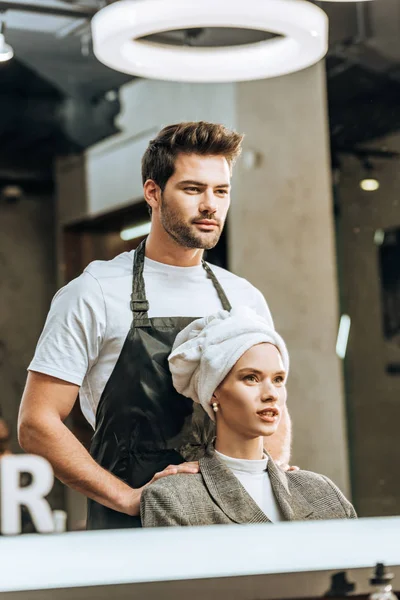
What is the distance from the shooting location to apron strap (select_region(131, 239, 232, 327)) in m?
3.06

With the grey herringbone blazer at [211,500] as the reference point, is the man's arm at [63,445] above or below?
above

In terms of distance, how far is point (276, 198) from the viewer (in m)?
3.51

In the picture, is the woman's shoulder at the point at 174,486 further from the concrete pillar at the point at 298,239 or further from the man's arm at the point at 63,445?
the concrete pillar at the point at 298,239

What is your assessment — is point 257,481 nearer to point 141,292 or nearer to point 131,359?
point 131,359

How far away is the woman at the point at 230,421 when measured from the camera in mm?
2969

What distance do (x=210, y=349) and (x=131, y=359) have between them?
248 millimetres

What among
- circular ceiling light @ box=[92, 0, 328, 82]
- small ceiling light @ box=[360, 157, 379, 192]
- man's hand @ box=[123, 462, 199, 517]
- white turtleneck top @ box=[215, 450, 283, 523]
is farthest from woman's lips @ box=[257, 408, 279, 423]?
circular ceiling light @ box=[92, 0, 328, 82]

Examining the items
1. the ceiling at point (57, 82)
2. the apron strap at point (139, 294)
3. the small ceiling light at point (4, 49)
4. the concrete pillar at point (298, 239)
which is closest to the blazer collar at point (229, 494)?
the concrete pillar at point (298, 239)

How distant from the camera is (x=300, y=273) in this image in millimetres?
3498

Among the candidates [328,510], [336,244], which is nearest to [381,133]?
[336,244]

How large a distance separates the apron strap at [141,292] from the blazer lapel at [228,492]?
475 mm

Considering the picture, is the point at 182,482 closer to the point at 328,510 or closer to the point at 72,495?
the point at 72,495

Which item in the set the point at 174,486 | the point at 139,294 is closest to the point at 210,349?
the point at 139,294

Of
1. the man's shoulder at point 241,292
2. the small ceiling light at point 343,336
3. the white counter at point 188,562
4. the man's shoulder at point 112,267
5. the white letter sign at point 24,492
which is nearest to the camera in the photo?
the white counter at point 188,562
